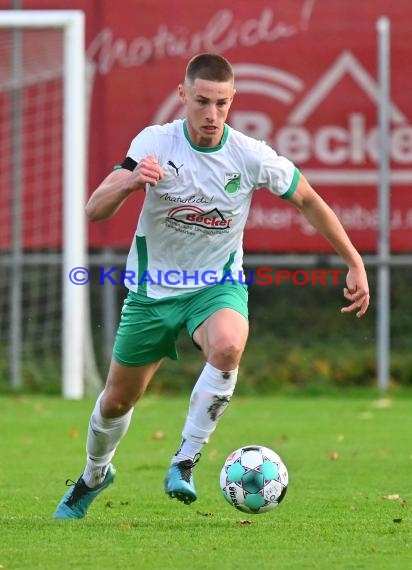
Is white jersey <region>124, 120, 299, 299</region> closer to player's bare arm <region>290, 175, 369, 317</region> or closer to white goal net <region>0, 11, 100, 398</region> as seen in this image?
player's bare arm <region>290, 175, 369, 317</region>

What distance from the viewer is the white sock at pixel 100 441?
20.5ft

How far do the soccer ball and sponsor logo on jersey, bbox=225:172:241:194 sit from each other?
124 cm

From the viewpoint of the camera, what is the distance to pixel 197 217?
244 inches

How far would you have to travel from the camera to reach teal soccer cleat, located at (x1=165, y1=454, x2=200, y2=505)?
570 centimetres

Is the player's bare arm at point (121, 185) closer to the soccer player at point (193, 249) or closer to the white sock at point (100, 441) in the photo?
the soccer player at point (193, 249)

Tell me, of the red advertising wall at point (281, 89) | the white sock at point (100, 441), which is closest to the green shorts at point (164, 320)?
the white sock at point (100, 441)

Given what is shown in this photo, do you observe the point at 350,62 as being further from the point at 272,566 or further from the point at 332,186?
the point at 272,566

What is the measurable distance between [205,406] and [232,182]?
3.46ft

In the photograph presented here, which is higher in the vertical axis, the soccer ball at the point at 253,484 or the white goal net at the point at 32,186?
the white goal net at the point at 32,186

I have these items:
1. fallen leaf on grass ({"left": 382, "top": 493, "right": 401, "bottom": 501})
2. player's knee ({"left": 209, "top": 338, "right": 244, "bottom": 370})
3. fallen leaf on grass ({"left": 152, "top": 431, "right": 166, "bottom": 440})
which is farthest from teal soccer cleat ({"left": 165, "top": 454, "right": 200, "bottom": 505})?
fallen leaf on grass ({"left": 152, "top": 431, "right": 166, "bottom": 440})

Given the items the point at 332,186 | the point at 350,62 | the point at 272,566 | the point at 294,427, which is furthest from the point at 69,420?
the point at 272,566

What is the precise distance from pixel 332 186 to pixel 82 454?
525 cm

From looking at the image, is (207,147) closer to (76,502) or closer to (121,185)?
(121,185)

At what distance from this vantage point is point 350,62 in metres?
13.5
